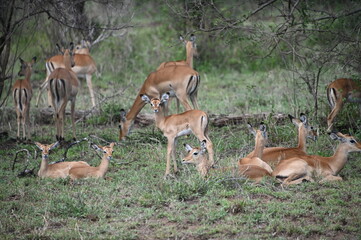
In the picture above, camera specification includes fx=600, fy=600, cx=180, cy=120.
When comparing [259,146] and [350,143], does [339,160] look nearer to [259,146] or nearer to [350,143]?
[350,143]

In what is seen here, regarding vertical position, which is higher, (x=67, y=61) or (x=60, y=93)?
(x=67, y=61)

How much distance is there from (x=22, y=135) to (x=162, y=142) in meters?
2.50

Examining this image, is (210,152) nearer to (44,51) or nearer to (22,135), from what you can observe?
(22,135)

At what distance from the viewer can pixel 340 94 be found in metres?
8.94

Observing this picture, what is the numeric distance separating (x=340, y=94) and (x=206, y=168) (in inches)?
127

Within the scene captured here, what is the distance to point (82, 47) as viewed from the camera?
571 inches

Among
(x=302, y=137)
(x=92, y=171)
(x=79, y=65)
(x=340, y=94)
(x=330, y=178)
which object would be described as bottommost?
(x=330, y=178)

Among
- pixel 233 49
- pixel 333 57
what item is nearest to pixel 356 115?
pixel 333 57

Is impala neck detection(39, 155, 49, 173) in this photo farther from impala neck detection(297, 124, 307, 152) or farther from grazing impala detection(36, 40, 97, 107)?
grazing impala detection(36, 40, 97, 107)

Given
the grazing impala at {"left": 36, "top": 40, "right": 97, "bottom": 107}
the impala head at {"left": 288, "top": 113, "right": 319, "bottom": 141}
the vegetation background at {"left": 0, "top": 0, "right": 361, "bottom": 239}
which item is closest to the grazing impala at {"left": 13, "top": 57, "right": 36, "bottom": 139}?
the vegetation background at {"left": 0, "top": 0, "right": 361, "bottom": 239}

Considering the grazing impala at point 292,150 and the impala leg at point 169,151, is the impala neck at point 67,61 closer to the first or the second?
the impala leg at point 169,151

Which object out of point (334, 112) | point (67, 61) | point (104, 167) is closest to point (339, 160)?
point (334, 112)

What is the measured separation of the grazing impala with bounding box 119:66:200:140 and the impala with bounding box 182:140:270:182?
2.49 meters

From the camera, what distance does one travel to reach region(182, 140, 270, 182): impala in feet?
20.9
